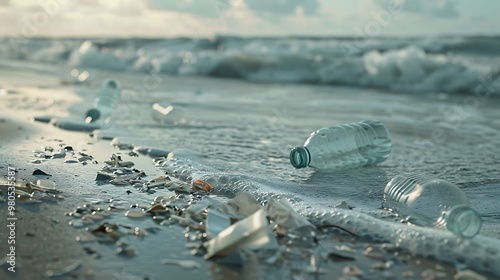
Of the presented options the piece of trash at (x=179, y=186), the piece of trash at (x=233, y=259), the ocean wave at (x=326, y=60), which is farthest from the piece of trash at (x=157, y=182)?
the ocean wave at (x=326, y=60)

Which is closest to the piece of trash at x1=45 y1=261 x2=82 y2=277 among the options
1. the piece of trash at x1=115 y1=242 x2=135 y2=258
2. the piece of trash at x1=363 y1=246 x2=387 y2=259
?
the piece of trash at x1=115 y1=242 x2=135 y2=258

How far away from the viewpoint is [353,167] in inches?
126

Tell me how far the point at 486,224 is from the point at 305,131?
8.13ft

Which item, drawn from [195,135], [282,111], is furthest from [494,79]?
[195,135]

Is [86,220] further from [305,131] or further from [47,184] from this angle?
[305,131]

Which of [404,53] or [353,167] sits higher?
[404,53]

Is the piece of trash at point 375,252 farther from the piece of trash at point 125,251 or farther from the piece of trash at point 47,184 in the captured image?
the piece of trash at point 47,184

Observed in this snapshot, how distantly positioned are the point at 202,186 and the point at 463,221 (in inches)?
44.5

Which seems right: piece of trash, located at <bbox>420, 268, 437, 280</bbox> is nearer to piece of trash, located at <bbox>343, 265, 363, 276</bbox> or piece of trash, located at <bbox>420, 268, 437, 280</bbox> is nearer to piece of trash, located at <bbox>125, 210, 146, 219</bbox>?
piece of trash, located at <bbox>343, 265, 363, 276</bbox>

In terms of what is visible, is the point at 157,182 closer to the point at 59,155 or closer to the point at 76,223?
the point at 76,223

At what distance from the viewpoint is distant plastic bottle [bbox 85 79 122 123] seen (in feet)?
14.1

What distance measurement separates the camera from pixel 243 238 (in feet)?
5.28

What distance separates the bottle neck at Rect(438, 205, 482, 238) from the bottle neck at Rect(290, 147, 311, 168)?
1.10 metres

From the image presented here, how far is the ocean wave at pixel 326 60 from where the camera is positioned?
1193 centimetres
